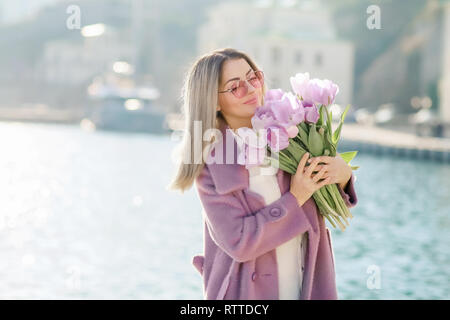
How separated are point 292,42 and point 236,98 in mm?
54502

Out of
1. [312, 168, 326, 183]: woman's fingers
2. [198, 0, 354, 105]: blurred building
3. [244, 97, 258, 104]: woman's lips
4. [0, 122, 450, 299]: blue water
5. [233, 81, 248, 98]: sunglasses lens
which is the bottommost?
[0, 122, 450, 299]: blue water

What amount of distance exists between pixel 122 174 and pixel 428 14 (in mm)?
31185

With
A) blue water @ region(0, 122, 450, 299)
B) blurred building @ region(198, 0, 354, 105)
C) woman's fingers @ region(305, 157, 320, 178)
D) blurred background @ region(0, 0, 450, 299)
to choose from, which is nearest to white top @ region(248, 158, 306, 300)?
woman's fingers @ region(305, 157, 320, 178)

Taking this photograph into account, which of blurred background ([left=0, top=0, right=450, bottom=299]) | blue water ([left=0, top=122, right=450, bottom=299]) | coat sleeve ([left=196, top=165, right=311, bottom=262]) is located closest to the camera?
coat sleeve ([left=196, top=165, right=311, bottom=262])

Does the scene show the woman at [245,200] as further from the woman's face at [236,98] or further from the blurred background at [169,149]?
the blurred background at [169,149]

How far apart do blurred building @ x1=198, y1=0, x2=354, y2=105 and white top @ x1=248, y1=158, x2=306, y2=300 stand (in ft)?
174

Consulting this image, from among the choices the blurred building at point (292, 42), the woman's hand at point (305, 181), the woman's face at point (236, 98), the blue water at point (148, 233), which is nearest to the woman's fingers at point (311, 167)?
the woman's hand at point (305, 181)

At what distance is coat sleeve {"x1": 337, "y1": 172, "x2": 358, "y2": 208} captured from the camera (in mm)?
2947

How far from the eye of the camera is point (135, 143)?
1576 inches

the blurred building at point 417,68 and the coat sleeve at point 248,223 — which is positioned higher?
the blurred building at point 417,68

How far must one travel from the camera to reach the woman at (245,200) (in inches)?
108

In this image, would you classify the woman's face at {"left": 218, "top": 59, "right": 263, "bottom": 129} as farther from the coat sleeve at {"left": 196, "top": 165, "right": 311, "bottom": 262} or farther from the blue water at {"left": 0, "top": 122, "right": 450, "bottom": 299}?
the blue water at {"left": 0, "top": 122, "right": 450, "bottom": 299}

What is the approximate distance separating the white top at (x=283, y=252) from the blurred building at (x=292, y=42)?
53.1 m

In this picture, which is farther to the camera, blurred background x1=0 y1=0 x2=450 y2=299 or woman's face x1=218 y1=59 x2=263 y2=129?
blurred background x1=0 y1=0 x2=450 y2=299
